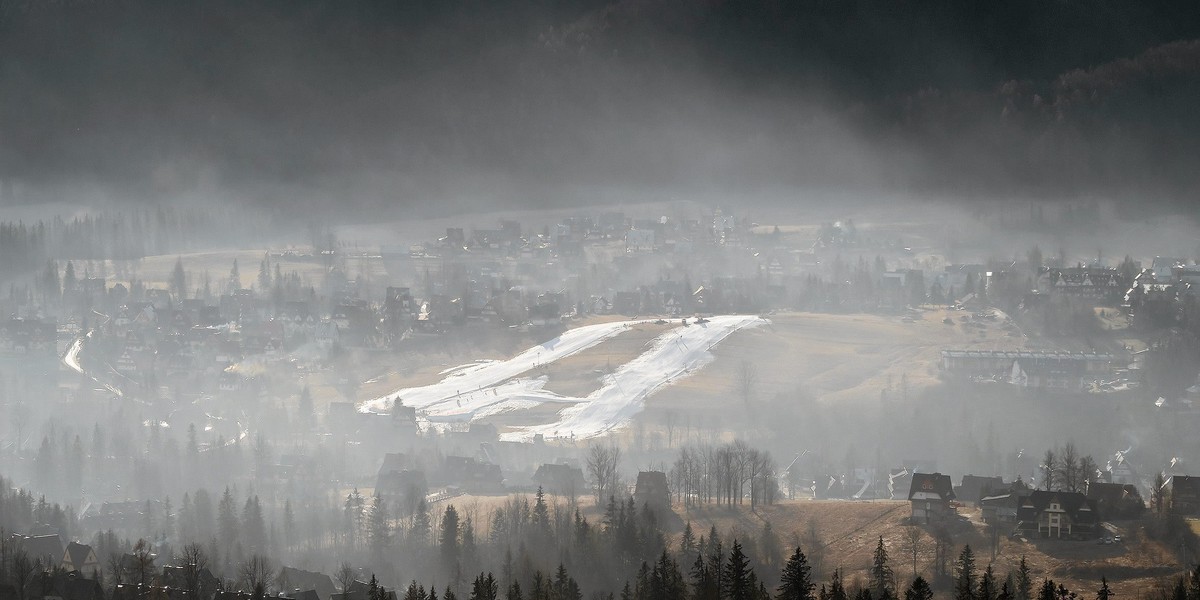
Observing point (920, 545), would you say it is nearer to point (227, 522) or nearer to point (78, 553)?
point (227, 522)

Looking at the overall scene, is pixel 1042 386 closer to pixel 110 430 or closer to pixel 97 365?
pixel 110 430

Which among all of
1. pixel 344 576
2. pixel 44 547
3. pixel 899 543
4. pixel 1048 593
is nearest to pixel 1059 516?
pixel 899 543

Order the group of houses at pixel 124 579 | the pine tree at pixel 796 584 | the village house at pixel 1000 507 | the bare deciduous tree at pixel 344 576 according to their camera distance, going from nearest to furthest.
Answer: the pine tree at pixel 796 584 → the group of houses at pixel 124 579 → the bare deciduous tree at pixel 344 576 → the village house at pixel 1000 507

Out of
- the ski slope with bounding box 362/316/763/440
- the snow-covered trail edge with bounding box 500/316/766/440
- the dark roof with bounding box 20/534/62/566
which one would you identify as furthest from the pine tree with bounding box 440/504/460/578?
the ski slope with bounding box 362/316/763/440

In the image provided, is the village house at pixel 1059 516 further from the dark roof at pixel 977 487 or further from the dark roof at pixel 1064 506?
the dark roof at pixel 977 487

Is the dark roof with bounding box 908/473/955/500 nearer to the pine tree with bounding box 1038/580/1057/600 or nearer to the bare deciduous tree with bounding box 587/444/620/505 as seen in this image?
the bare deciduous tree with bounding box 587/444/620/505

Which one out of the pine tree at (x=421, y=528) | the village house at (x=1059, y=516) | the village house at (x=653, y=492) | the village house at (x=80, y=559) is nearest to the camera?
the village house at (x=1059, y=516)

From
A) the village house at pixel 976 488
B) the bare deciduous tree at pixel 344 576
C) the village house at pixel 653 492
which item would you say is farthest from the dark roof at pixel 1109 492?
the bare deciduous tree at pixel 344 576
